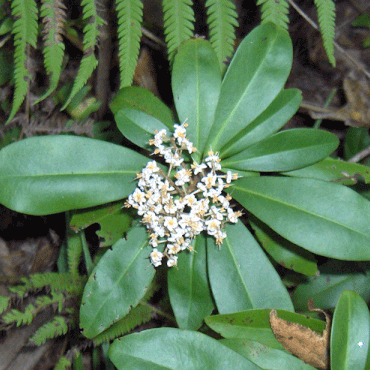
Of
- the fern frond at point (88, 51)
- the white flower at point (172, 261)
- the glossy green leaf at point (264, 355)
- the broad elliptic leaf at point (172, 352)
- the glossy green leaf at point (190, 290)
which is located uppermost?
the fern frond at point (88, 51)

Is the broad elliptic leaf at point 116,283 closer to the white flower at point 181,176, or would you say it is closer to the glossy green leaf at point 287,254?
the white flower at point 181,176

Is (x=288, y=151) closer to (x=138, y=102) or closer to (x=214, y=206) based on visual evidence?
(x=214, y=206)

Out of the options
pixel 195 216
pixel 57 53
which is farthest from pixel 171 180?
pixel 57 53

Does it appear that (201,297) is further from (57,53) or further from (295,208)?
(57,53)

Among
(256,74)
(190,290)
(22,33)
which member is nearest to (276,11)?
(256,74)

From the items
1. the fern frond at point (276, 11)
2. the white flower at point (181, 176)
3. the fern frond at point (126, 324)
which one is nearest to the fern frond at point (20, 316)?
the fern frond at point (126, 324)

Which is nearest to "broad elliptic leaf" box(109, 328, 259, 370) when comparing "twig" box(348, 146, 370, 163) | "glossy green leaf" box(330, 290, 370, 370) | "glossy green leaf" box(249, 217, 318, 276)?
"glossy green leaf" box(330, 290, 370, 370)
